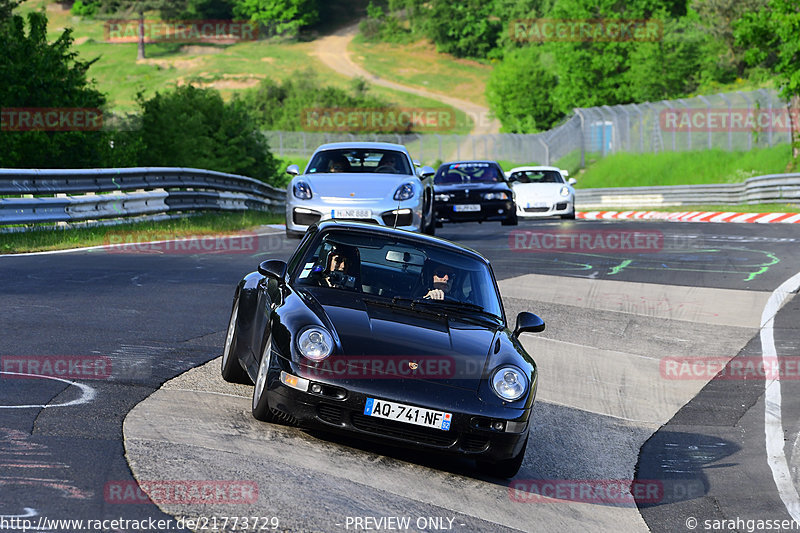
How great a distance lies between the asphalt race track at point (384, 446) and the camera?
5.27 meters

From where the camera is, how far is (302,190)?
16.5 metres

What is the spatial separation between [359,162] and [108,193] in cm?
561

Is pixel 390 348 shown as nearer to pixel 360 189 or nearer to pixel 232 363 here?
pixel 232 363

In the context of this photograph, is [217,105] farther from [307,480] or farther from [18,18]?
[307,480]

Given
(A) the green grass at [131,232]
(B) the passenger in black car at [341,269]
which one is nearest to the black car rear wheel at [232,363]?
(B) the passenger in black car at [341,269]

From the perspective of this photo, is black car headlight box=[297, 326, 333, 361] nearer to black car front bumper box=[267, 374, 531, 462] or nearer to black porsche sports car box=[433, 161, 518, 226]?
black car front bumper box=[267, 374, 531, 462]

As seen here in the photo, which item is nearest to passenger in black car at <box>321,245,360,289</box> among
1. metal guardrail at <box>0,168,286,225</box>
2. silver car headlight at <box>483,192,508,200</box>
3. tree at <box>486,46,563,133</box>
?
metal guardrail at <box>0,168,286,225</box>

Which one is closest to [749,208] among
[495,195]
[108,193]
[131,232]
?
[495,195]

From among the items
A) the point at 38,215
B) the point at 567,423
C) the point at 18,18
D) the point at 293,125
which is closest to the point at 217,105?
the point at 18,18

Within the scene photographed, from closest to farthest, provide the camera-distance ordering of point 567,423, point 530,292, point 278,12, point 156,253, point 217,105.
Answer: point 567,423 < point 530,292 < point 156,253 < point 217,105 < point 278,12

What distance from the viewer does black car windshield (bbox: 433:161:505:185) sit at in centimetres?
2505

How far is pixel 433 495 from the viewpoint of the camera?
5938 mm

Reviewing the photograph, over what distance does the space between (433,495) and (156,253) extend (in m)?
11.3

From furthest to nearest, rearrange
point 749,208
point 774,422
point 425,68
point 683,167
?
point 425,68
point 683,167
point 749,208
point 774,422
